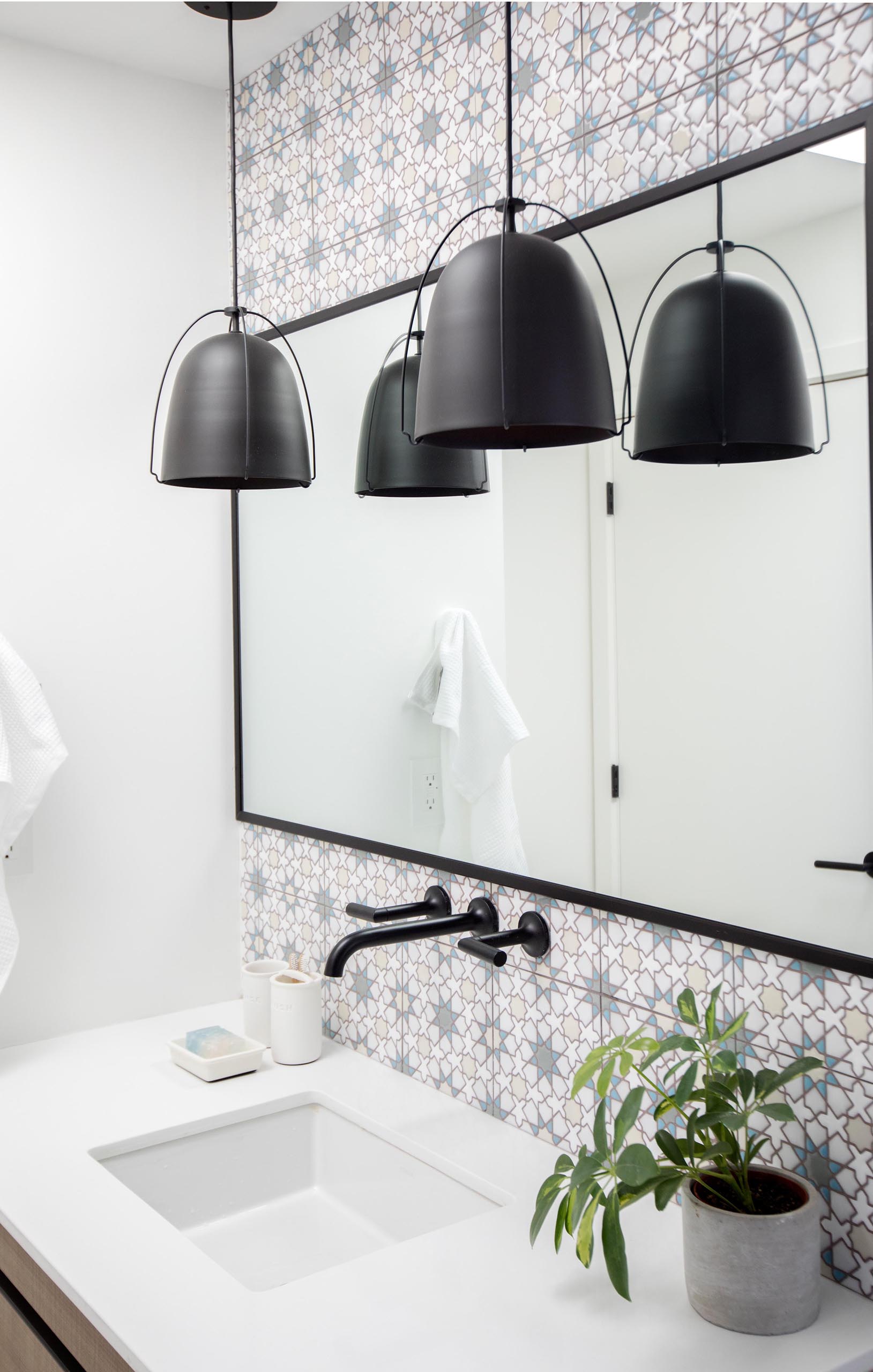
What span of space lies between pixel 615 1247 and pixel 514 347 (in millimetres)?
769

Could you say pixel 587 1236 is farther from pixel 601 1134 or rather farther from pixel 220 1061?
pixel 220 1061

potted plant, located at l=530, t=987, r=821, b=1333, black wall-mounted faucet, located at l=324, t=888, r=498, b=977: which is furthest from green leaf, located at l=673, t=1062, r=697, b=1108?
black wall-mounted faucet, located at l=324, t=888, r=498, b=977

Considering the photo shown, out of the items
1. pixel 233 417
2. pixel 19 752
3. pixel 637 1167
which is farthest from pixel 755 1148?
pixel 19 752

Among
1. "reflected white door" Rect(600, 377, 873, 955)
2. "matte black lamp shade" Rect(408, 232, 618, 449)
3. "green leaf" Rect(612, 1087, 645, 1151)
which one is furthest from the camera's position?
"reflected white door" Rect(600, 377, 873, 955)

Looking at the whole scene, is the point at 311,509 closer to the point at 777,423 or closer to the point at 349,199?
the point at 349,199

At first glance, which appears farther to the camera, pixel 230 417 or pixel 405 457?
pixel 405 457

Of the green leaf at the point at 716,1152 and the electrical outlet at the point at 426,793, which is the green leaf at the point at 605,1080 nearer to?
the green leaf at the point at 716,1152

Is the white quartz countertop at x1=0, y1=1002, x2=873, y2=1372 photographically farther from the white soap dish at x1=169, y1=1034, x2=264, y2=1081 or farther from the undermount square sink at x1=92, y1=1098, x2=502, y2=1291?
the white soap dish at x1=169, y1=1034, x2=264, y2=1081

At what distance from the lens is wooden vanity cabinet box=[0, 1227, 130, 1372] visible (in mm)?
1136

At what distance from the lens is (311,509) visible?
1912mm

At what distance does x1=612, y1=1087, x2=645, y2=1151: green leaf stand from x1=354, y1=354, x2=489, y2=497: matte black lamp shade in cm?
76

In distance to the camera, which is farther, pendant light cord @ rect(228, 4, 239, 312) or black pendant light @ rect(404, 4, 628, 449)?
pendant light cord @ rect(228, 4, 239, 312)

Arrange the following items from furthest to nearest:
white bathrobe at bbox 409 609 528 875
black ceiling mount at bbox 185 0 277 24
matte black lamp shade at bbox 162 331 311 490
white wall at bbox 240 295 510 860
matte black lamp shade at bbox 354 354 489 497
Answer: black ceiling mount at bbox 185 0 277 24 → white wall at bbox 240 295 510 860 → white bathrobe at bbox 409 609 528 875 → matte black lamp shade at bbox 354 354 489 497 → matte black lamp shade at bbox 162 331 311 490

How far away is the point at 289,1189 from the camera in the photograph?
1.67m
